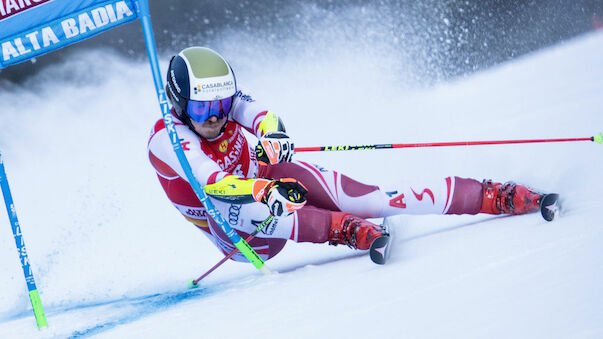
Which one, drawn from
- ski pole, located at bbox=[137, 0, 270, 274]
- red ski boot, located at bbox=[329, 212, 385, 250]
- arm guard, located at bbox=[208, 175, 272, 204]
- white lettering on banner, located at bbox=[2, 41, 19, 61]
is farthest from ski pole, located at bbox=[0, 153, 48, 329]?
red ski boot, located at bbox=[329, 212, 385, 250]

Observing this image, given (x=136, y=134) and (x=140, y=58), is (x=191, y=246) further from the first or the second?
(x=140, y=58)

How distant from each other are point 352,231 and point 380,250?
12.3 inches

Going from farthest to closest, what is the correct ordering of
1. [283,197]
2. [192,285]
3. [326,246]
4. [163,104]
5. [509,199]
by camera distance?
1. [326,246]
2. [192,285]
3. [509,199]
4. [163,104]
5. [283,197]

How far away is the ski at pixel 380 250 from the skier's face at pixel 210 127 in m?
0.80

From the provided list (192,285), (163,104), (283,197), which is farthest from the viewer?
(192,285)

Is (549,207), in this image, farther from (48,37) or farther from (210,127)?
(48,37)

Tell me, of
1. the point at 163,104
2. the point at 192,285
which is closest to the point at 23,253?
the point at 192,285

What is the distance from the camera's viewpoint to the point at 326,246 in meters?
3.01

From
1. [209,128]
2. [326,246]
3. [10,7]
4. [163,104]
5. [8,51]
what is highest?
[10,7]

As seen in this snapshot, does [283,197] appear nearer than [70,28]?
Yes

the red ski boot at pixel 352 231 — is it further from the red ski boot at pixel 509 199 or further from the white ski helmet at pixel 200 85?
the white ski helmet at pixel 200 85

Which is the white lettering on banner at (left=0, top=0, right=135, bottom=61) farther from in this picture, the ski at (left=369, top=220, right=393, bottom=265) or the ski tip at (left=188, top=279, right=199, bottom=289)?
the ski at (left=369, top=220, right=393, bottom=265)

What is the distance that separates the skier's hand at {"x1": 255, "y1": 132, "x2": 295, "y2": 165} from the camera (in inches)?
89.4

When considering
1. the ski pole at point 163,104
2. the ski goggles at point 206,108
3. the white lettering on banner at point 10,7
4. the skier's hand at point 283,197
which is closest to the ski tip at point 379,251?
the skier's hand at point 283,197
